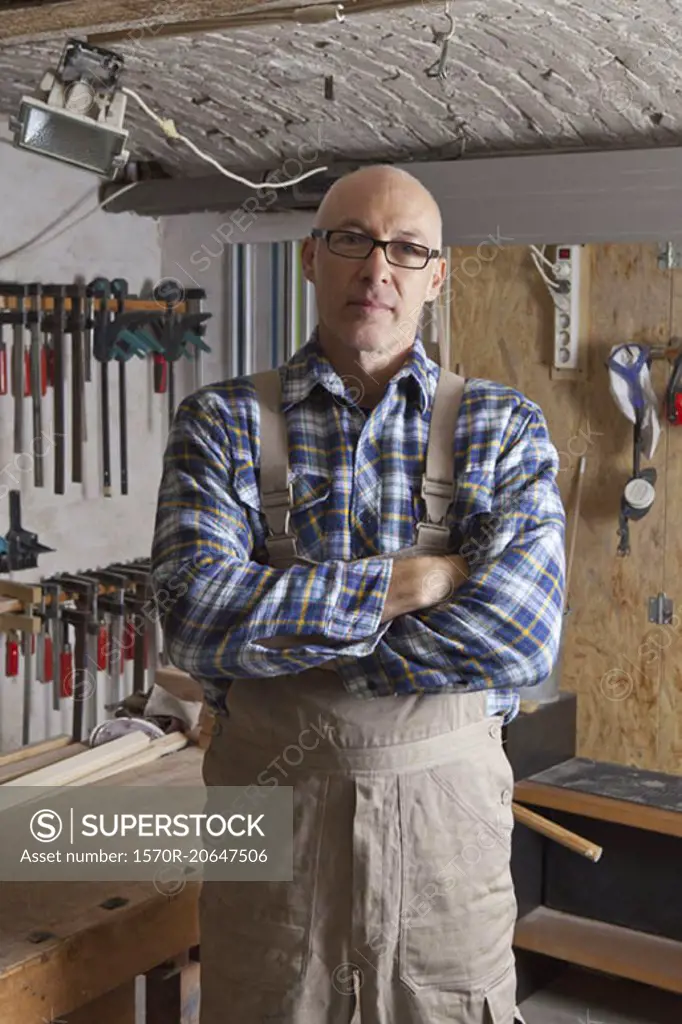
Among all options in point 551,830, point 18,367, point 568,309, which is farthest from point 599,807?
point 18,367

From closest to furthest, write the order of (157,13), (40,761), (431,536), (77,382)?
1. (431,536)
2. (157,13)
3. (40,761)
4. (77,382)

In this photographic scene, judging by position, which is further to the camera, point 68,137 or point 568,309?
point 568,309

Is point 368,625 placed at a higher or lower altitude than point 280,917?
higher

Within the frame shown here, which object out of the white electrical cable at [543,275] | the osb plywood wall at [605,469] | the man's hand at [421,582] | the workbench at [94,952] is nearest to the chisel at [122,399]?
the osb plywood wall at [605,469]

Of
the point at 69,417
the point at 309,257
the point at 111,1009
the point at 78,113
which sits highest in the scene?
the point at 78,113

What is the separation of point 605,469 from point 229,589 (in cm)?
255

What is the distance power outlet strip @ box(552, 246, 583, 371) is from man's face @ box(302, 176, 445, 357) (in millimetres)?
2201

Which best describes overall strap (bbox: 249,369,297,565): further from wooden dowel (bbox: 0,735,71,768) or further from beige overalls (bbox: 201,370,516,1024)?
wooden dowel (bbox: 0,735,71,768)

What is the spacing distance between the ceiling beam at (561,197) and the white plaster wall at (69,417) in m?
1.66

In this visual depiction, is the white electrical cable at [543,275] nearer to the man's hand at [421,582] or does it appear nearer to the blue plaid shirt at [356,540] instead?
the blue plaid shirt at [356,540]

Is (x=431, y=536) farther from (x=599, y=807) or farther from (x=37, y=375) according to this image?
(x=37, y=375)

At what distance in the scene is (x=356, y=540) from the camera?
1.93m

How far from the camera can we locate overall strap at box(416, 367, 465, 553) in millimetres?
1903

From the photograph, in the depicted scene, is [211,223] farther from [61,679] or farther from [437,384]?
[437,384]
